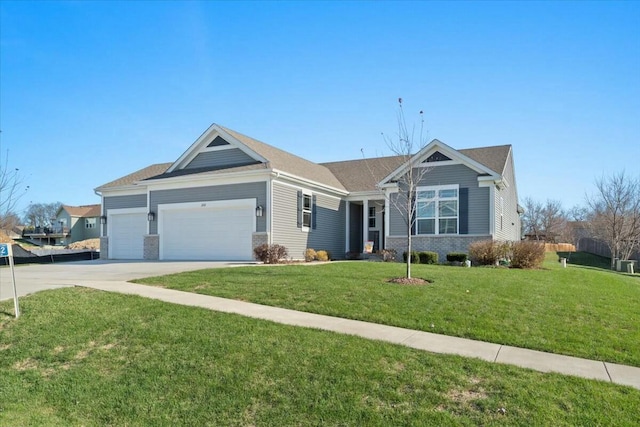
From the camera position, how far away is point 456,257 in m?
19.0

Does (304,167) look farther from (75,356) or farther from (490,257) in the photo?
(75,356)

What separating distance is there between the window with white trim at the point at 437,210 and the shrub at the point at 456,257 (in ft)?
4.73

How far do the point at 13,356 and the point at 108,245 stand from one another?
64.7 feet

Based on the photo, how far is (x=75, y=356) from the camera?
22.5 feet

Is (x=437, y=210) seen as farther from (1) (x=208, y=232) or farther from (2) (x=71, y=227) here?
(2) (x=71, y=227)

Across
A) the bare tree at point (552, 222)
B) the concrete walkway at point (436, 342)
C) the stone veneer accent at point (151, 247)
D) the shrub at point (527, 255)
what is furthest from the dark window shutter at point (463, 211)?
the bare tree at point (552, 222)

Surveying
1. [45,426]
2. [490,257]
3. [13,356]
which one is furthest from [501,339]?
[490,257]

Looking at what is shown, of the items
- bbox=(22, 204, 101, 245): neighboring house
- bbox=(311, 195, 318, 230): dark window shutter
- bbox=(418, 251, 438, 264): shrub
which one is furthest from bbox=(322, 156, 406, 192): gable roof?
bbox=(22, 204, 101, 245): neighboring house

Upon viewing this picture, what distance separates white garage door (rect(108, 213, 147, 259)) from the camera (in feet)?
80.2

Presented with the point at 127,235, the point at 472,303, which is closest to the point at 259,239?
the point at 127,235

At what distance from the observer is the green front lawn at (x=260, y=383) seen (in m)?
4.91

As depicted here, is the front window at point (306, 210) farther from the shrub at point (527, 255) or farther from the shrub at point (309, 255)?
the shrub at point (527, 255)

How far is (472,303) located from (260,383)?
500cm

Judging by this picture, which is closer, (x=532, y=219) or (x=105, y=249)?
(x=105, y=249)
